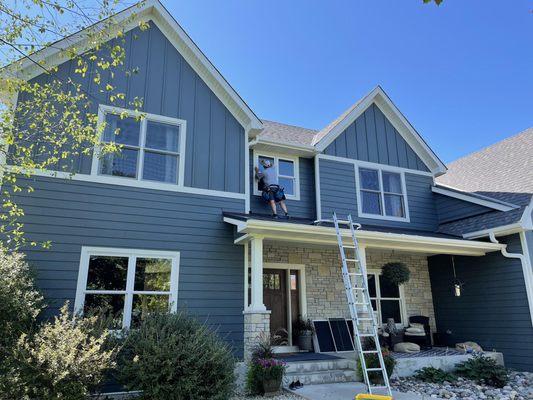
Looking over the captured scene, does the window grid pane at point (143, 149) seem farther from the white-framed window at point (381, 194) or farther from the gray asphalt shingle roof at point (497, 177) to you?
the gray asphalt shingle roof at point (497, 177)

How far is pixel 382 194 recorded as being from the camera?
11.1 meters

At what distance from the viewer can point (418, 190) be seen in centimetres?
1166

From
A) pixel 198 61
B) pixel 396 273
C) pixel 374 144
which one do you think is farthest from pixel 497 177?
pixel 198 61

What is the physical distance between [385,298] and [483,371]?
316cm

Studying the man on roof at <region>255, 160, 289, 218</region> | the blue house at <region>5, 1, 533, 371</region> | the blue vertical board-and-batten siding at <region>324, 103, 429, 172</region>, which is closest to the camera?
the blue house at <region>5, 1, 533, 371</region>

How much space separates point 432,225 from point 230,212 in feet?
21.3

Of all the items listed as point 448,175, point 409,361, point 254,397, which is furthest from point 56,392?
point 448,175

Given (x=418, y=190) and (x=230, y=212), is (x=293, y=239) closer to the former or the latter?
(x=230, y=212)

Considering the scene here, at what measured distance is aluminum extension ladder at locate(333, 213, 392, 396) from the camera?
6.26m

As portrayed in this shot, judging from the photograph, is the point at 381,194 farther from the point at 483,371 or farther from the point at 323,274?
the point at 483,371

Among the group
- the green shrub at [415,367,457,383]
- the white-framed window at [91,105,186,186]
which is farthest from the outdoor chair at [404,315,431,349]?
the white-framed window at [91,105,186,186]

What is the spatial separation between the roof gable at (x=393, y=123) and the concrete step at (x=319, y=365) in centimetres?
590

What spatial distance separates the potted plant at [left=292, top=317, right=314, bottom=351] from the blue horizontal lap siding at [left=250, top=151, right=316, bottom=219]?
264 cm

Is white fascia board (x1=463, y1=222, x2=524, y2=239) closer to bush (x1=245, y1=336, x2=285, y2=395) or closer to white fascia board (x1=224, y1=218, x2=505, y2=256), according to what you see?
white fascia board (x1=224, y1=218, x2=505, y2=256)
